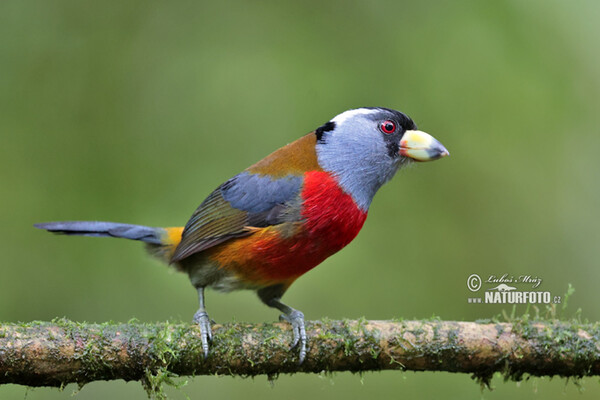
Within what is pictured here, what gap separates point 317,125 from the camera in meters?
4.77

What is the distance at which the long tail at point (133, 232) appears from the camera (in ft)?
12.4

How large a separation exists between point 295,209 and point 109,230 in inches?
50.2

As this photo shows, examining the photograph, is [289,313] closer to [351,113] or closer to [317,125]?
[351,113]

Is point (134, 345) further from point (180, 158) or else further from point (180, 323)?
point (180, 158)

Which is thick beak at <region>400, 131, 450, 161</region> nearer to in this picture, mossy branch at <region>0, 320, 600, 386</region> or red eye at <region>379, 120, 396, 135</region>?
red eye at <region>379, 120, 396, 135</region>

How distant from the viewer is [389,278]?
15.3 ft

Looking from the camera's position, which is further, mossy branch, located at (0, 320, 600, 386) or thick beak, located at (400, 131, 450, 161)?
thick beak, located at (400, 131, 450, 161)

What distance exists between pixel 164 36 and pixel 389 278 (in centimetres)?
244
